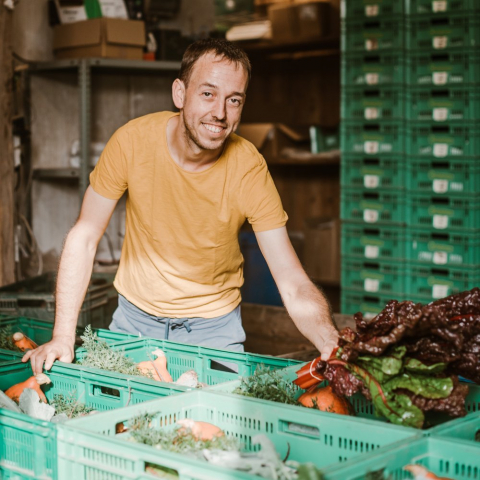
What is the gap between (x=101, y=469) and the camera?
5.65ft

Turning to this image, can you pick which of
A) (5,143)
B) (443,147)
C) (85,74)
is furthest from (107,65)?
(443,147)

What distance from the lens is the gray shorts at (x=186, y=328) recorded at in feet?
10.0

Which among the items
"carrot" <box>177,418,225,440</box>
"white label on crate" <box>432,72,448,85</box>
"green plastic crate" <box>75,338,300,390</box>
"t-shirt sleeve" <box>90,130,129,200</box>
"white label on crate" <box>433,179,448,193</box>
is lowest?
"green plastic crate" <box>75,338,300,390</box>

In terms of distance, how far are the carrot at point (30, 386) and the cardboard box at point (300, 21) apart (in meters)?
5.48

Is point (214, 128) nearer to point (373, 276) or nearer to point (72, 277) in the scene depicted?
point (72, 277)

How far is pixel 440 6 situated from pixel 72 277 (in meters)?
3.61

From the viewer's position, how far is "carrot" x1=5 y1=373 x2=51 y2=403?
7.75ft

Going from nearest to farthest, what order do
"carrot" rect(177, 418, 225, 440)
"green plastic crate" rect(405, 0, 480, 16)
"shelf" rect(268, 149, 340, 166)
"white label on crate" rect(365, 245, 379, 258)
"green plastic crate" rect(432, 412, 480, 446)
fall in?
1. "green plastic crate" rect(432, 412, 480, 446)
2. "carrot" rect(177, 418, 225, 440)
3. "green plastic crate" rect(405, 0, 480, 16)
4. "white label on crate" rect(365, 245, 379, 258)
5. "shelf" rect(268, 149, 340, 166)

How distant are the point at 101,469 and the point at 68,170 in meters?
4.14

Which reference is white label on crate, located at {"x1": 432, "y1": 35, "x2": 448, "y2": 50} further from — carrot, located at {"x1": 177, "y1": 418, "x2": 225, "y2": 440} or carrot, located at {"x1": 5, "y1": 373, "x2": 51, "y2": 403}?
carrot, located at {"x1": 177, "y1": 418, "x2": 225, "y2": 440}

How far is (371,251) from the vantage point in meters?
5.82

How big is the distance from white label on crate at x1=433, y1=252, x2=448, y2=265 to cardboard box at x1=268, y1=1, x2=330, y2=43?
2688 millimetres

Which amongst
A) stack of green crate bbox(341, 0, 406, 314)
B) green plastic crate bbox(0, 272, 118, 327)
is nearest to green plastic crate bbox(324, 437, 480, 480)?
green plastic crate bbox(0, 272, 118, 327)

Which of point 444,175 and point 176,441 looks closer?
point 176,441
